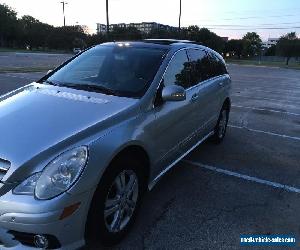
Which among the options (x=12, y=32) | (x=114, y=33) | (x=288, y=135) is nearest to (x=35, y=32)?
(x=12, y=32)

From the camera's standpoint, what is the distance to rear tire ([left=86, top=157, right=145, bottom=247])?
3.02m

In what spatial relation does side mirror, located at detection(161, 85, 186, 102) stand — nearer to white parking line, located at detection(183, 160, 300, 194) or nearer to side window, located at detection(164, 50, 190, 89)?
side window, located at detection(164, 50, 190, 89)

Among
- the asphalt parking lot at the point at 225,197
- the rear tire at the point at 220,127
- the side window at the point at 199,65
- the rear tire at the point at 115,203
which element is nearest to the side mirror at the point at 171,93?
the rear tire at the point at 115,203

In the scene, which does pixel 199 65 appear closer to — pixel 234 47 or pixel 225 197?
pixel 225 197

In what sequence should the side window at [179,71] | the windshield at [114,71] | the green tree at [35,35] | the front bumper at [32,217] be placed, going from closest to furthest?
the front bumper at [32,217] → the windshield at [114,71] → the side window at [179,71] → the green tree at [35,35]

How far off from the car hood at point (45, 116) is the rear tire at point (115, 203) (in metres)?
0.44

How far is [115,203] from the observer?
10.9 ft

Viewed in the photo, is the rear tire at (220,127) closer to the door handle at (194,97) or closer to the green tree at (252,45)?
the door handle at (194,97)

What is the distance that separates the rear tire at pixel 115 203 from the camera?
3016mm

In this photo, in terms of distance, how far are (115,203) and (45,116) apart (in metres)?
0.98

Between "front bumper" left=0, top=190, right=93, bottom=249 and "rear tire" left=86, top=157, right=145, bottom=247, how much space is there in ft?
1.00

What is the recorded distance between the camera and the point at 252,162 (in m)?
5.81

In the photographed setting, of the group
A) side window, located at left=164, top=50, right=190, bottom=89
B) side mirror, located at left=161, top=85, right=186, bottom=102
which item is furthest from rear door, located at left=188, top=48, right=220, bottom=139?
side mirror, located at left=161, top=85, right=186, bottom=102

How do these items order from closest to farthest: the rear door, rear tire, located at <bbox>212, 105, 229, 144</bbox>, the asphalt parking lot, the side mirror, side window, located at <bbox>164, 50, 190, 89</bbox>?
the asphalt parking lot → the side mirror → side window, located at <bbox>164, 50, 190, 89</bbox> → the rear door → rear tire, located at <bbox>212, 105, 229, 144</bbox>
